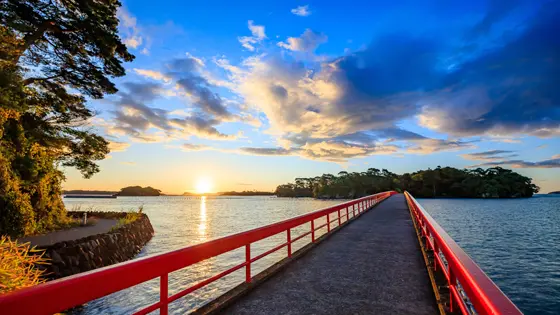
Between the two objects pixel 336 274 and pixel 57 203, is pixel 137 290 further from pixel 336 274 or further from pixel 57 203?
pixel 57 203

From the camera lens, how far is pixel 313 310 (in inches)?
185

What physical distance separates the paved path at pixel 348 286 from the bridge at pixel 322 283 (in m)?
0.02

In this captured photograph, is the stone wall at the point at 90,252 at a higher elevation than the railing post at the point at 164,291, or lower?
lower

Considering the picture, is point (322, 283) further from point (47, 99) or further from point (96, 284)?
point (47, 99)

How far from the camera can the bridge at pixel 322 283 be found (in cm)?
215

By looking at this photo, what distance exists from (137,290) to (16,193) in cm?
756

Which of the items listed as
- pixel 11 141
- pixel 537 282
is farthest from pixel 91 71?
pixel 537 282

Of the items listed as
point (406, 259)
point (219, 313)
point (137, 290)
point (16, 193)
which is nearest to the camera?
point (219, 313)

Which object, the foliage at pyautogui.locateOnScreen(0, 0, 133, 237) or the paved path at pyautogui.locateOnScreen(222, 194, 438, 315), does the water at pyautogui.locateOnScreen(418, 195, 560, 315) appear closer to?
the paved path at pyautogui.locateOnScreen(222, 194, 438, 315)

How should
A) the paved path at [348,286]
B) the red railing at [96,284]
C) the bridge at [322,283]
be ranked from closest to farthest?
the red railing at [96,284] → the bridge at [322,283] → the paved path at [348,286]

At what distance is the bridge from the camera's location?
2.15m

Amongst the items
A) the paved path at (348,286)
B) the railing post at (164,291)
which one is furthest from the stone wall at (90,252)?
the railing post at (164,291)

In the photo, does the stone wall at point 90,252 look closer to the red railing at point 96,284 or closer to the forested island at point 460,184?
the red railing at point 96,284

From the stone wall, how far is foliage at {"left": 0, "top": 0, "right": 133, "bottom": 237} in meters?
3.85
